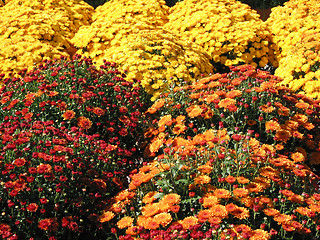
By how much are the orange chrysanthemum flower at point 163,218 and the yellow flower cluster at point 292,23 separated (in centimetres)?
469

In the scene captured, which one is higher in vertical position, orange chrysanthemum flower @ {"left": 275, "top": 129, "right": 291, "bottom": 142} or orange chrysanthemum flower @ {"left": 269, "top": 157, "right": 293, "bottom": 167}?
orange chrysanthemum flower @ {"left": 269, "top": 157, "right": 293, "bottom": 167}

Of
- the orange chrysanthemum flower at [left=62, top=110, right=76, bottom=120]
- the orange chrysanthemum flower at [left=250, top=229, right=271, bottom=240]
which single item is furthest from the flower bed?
the orange chrysanthemum flower at [left=62, top=110, right=76, bottom=120]

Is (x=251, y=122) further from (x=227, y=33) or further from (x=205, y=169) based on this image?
(x=227, y=33)

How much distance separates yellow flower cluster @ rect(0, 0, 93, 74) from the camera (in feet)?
18.4

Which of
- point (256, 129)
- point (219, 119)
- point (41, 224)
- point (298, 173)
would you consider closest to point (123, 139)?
point (219, 119)

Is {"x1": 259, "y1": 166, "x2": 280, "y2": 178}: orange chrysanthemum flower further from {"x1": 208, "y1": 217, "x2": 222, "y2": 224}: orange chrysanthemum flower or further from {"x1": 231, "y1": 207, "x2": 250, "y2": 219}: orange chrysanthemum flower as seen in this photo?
{"x1": 208, "y1": 217, "x2": 222, "y2": 224}: orange chrysanthemum flower

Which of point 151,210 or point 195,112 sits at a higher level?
point 195,112

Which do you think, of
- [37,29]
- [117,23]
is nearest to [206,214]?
[117,23]

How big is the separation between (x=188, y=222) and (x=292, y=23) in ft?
17.1

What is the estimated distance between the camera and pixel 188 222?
2664 mm

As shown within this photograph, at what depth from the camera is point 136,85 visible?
5113 millimetres

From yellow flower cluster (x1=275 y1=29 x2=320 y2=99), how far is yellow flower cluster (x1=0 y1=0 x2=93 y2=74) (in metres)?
3.47

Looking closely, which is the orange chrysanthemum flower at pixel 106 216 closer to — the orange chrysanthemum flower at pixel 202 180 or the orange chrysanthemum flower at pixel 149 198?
the orange chrysanthemum flower at pixel 149 198

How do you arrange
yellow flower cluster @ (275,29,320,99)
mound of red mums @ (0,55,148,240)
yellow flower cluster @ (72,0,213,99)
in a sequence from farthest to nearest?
1. yellow flower cluster @ (72,0,213,99)
2. yellow flower cluster @ (275,29,320,99)
3. mound of red mums @ (0,55,148,240)
